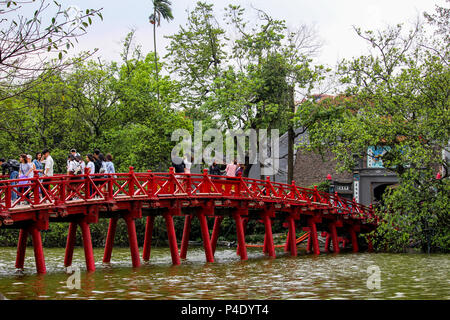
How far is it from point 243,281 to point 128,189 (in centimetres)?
1002

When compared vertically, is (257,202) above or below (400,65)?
below

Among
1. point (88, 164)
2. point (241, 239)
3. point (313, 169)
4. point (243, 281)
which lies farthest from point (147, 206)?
point (313, 169)

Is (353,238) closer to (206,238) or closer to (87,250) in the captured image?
(206,238)

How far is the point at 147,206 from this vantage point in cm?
2478

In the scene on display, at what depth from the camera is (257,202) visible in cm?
2977

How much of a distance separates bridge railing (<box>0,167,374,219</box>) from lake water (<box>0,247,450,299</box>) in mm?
2595

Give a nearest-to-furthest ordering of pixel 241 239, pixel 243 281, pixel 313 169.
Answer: pixel 243 281 < pixel 241 239 < pixel 313 169

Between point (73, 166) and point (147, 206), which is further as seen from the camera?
point (147, 206)

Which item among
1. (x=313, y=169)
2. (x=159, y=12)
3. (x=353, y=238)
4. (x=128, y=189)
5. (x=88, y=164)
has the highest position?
(x=159, y=12)

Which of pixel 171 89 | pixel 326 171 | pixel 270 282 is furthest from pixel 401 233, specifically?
pixel 171 89

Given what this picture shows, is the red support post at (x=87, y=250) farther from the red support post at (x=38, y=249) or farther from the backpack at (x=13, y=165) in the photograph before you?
the backpack at (x=13, y=165)

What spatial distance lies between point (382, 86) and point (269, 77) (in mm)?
10758

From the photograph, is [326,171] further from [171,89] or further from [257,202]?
[257,202]

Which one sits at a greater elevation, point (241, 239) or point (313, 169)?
point (313, 169)
